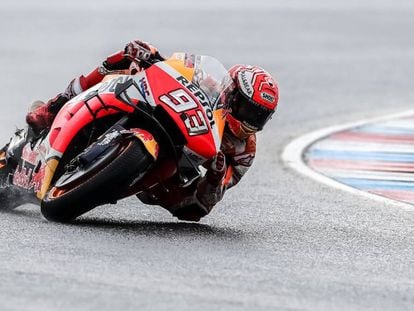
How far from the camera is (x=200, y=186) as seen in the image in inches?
333

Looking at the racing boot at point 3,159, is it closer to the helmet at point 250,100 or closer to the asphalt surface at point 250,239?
the asphalt surface at point 250,239

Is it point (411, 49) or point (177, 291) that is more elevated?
point (177, 291)

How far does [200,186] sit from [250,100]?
2.19 ft

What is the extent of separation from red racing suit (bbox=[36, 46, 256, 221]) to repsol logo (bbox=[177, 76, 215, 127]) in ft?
1.19

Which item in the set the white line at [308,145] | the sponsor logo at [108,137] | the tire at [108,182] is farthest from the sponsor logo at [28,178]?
the white line at [308,145]

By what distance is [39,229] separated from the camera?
7.79 m

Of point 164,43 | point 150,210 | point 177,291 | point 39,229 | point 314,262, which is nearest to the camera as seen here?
point 177,291

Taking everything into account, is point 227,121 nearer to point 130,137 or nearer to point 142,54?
point 142,54

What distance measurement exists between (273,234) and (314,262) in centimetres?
109

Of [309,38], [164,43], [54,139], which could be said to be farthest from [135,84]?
[309,38]

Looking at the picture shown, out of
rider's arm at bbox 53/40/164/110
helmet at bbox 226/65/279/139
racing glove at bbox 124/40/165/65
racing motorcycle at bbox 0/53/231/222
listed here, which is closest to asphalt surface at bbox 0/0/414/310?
racing motorcycle at bbox 0/53/231/222

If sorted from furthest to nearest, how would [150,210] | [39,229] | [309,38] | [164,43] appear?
[309,38], [164,43], [150,210], [39,229]

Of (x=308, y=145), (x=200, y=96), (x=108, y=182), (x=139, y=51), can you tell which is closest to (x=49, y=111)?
(x=139, y=51)

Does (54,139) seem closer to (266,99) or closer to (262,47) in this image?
(266,99)
